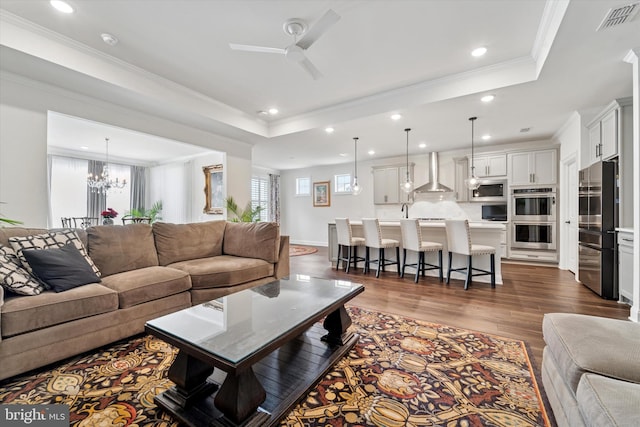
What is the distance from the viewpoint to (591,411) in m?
0.90

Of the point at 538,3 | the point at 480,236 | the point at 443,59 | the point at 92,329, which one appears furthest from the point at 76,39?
the point at 480,236

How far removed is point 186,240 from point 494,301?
386 centimetres

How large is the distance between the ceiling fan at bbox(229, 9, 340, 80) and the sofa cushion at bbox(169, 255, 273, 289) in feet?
7.09

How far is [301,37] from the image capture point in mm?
2479

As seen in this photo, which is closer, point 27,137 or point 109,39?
point 109,39

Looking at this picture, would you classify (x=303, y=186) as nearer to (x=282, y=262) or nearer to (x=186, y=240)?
(x=282, y=262)

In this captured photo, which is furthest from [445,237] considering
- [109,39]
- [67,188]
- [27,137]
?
[67,188]

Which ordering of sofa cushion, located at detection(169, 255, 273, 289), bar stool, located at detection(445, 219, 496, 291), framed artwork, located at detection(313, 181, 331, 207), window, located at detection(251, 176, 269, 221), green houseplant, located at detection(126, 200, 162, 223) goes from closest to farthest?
sofa cushion, located at detection(169, 255, 273, 289), bar stool, located at detection(445, 219, 496, 291), green houseplant, located at detection(126, 200, 162, 223), framed artwork, located at detection(313, 181, 331, 207), window, located at detection(251, 176, 269, 221)

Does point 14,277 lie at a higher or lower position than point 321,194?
lower

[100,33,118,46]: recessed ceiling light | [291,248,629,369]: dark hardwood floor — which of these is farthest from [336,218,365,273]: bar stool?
[100,33,118,46]: recessed ceiling light

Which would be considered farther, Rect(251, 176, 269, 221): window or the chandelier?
Rect(251, 176, 269, 221): window

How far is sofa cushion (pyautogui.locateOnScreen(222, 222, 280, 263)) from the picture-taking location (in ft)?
11.5

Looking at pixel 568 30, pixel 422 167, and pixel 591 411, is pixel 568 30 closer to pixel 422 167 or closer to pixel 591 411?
pixel 591 411

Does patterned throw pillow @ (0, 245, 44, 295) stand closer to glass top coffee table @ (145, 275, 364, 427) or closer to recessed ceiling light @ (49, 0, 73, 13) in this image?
glass top coffee table @ (145, 275, 364, 427)
